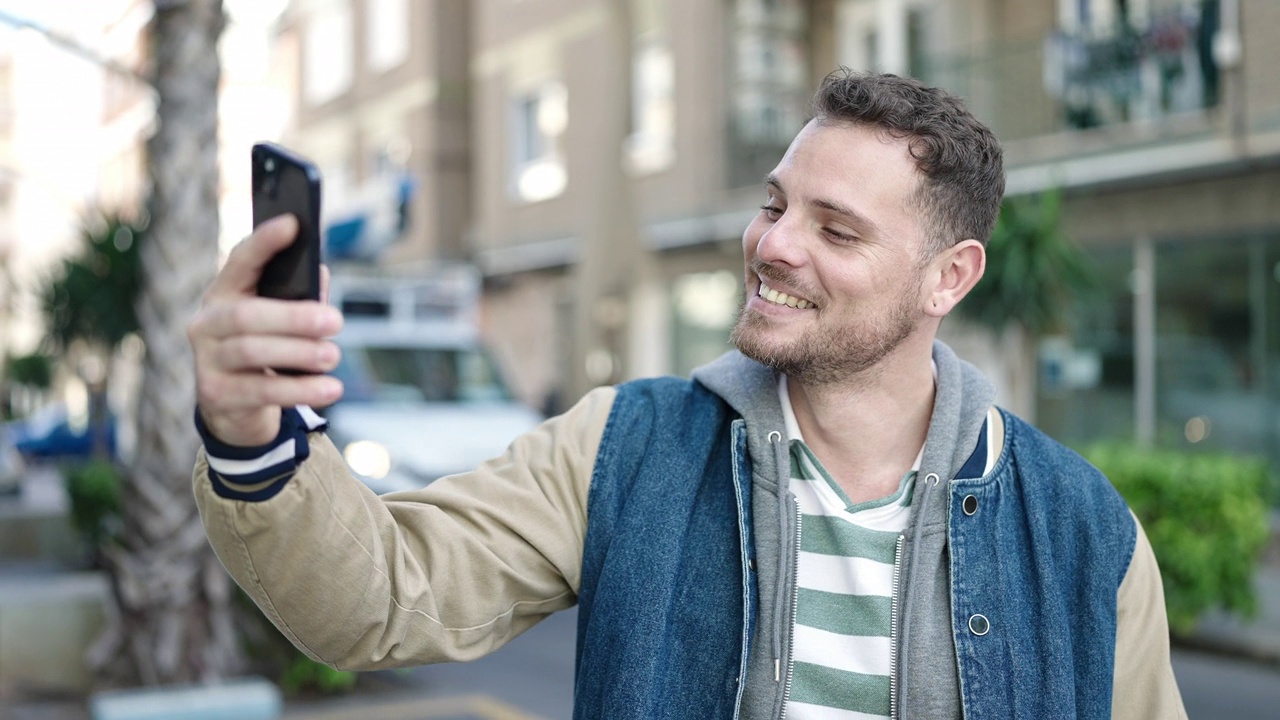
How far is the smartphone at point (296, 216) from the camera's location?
1315mm

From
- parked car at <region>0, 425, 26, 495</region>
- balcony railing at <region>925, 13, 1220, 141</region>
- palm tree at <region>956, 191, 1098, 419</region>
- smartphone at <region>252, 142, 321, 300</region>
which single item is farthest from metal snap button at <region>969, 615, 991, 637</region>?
parked car at <region>0, 425, 26, 495</region>

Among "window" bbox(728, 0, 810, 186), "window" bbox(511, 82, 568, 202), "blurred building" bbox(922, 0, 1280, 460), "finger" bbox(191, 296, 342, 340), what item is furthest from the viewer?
"window" bbox(511, 82, 568, 202)

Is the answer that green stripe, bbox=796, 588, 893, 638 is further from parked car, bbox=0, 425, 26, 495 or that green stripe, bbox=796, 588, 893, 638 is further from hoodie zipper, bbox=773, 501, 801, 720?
parked car, bbox=0, 425, 26, 495

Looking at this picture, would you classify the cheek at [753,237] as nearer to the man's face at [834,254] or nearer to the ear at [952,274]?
the man's face at [834,254]

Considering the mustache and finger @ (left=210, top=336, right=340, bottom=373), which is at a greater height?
the mustache

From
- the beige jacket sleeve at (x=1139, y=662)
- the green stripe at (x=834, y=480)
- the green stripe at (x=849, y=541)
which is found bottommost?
the beige jacket sleeve at (x=1139, y=662)

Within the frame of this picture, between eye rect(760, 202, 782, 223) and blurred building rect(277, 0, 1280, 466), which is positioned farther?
blurred building rect(277, 0, 1280, 466)

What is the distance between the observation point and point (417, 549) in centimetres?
188

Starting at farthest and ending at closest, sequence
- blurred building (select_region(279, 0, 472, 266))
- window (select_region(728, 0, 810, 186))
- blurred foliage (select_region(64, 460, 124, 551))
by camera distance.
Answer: blurred building (select_region(279, 0, 472, 266)), window (select_region(728, 0, 810, 186)), blurred foliage (select_region(64, 460, 124, 551))

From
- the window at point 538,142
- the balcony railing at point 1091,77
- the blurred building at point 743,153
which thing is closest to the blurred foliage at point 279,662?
the blurred building at point 743,153

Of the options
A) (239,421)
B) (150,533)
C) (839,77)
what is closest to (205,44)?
(150,533)

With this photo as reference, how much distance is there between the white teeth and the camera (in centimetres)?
207

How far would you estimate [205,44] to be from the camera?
618 cm

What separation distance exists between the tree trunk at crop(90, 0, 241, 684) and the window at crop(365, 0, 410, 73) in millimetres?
20076
